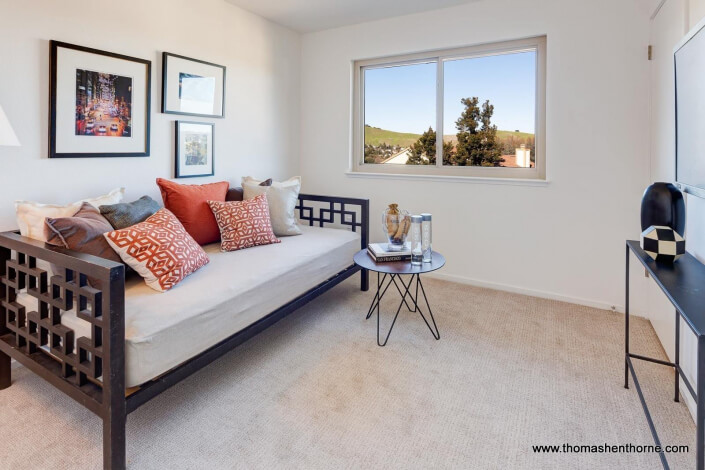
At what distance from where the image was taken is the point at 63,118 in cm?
232

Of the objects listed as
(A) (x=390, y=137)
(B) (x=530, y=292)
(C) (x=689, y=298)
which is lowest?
(B) (x=530, y=292)

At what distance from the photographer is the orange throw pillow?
8.68ft

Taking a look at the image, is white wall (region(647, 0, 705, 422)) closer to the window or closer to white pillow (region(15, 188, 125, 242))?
the window

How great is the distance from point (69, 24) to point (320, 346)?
2404 millimetres

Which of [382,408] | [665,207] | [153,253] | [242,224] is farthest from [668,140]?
[153,253]

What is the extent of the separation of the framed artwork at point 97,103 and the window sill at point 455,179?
2.02 metres

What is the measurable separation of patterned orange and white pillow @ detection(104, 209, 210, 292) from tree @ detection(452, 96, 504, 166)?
8.69ft

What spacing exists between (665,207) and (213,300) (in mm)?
2033

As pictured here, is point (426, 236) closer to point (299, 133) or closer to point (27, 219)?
point (27, 219)

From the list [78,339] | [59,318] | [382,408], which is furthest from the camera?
[382,408]

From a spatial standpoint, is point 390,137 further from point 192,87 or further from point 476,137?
point 192,87

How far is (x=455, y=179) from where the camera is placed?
11.8ft

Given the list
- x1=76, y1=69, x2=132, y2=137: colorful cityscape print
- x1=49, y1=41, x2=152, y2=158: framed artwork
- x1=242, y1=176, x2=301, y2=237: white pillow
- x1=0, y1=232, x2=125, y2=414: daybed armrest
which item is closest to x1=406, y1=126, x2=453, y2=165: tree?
x1=242, y1=176, x2=301, y2=237: white pillow

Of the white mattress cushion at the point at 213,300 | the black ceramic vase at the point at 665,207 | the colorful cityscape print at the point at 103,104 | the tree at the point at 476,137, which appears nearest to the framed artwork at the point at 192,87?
the colorful cityscape print at the point at 103,104
